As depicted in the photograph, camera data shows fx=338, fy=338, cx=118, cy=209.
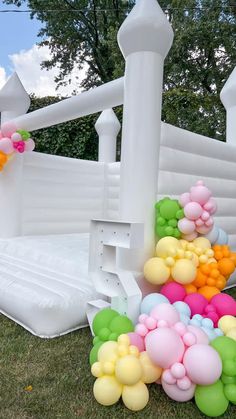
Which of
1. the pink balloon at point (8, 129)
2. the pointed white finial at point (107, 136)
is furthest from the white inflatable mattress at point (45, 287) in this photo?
the pointed white finial at point (107, 136)

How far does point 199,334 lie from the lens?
1.36 m

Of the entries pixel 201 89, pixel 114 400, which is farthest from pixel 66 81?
pixel 114 400

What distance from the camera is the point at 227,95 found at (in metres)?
3.14

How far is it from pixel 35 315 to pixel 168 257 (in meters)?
0.76

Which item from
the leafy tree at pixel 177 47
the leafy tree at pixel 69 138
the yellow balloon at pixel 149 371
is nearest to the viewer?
the yellow balloon at pixel 149 371

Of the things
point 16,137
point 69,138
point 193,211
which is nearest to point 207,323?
point 193,211

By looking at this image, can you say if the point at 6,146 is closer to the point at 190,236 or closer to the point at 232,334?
the point at 190,236

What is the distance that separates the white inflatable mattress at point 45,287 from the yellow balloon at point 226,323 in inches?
27.8

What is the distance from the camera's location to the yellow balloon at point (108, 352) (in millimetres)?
1271

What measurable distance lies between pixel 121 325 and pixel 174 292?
396 millimetres

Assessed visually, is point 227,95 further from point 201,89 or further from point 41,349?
point 201,89

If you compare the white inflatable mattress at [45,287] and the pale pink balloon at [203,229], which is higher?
the pale pink balloon at [203,229]

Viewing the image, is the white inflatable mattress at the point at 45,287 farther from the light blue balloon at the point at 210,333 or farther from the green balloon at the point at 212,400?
the green balloon at the point at 212,400

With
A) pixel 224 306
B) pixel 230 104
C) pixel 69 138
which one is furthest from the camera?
pixel 69 138
